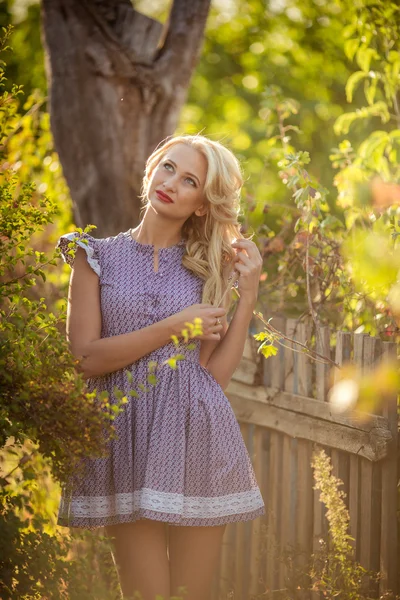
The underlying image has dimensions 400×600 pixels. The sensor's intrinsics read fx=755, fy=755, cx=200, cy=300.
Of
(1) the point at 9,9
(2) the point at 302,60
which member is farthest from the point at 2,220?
(2) the point at 302,60

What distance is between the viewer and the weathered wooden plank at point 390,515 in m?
3.17

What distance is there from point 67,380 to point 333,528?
1.60 m

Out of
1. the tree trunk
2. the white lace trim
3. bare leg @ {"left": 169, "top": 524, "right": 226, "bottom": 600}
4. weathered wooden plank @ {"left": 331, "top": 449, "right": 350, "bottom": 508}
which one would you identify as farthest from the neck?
the tree trunk

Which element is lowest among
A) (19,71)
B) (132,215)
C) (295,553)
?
(295,553)

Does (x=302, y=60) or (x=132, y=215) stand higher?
(x=302, y=60)

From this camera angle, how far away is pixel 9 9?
12.1 m

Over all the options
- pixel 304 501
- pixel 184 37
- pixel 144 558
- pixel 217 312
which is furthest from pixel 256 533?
pixel 184 37

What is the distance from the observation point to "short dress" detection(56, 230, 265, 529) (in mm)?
2547

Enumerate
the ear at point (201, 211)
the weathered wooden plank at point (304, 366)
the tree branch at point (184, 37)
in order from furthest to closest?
the tree branch at point (184, 37) → the weathered wooden plank at point (304, 366) → the ear at point (201, 211)

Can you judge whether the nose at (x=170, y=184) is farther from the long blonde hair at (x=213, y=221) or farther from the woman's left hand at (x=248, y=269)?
the woman's left hand at (x=248, y=269)

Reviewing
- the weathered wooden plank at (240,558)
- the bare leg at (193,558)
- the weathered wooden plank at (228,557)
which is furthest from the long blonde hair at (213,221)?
the weathered wooden plank at (228,557)

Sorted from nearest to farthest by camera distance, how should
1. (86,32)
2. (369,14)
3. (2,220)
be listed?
1. (2,220)
2. (369,14)
3. (86,32)

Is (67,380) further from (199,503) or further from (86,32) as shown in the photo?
(86,32)

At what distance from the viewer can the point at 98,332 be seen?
8.62ft
